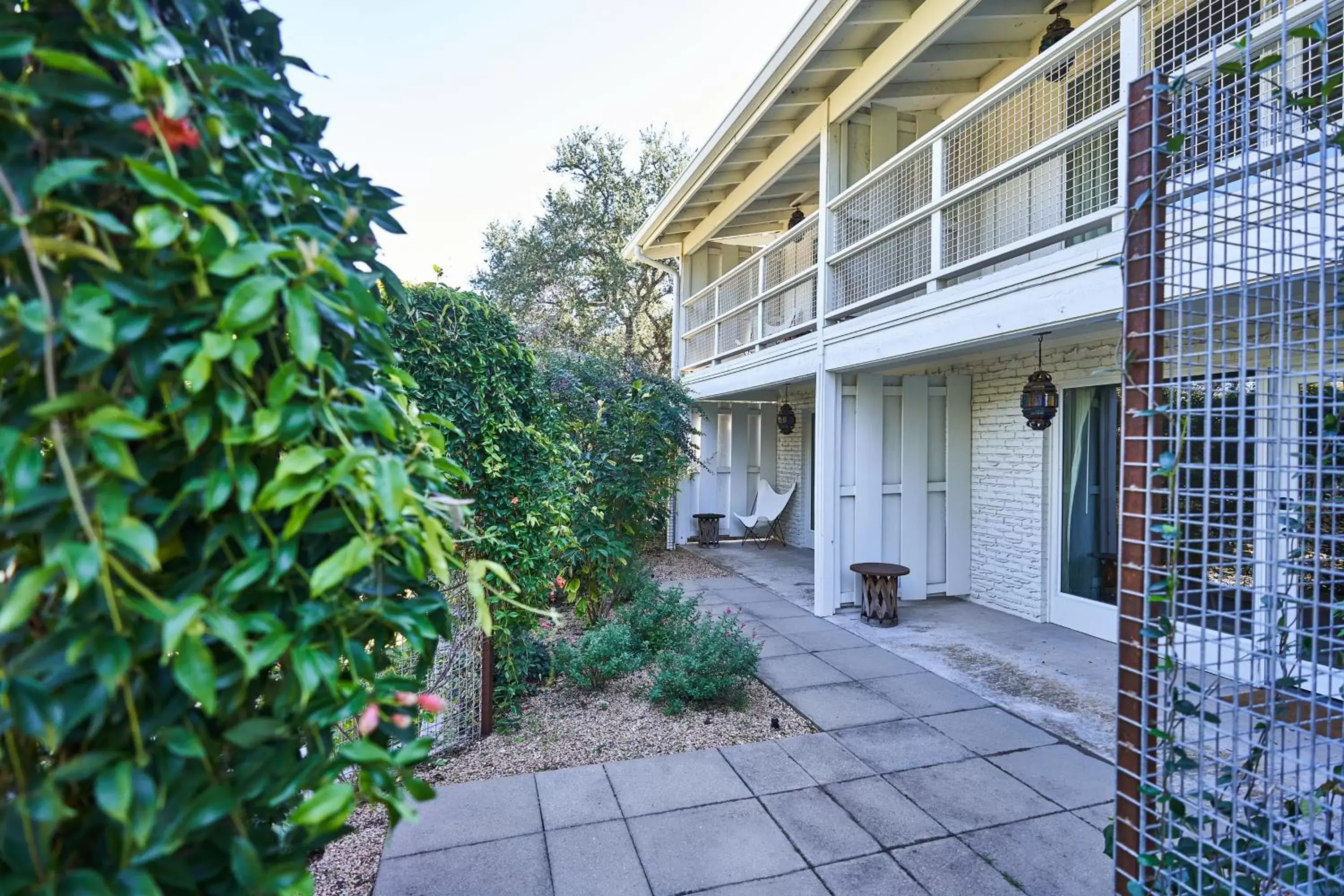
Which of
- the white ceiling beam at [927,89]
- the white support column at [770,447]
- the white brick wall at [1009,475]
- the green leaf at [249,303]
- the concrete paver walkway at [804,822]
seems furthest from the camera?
the white support column at [770,447]

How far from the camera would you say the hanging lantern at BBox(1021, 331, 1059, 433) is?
467cm

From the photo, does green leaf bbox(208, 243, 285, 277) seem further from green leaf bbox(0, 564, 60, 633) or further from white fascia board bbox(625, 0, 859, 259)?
white fascia board bbox(625, 0, 859, 259)

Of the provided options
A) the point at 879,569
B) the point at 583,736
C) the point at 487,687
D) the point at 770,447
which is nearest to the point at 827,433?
the point at 879,569

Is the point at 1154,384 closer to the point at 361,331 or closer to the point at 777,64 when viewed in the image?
the point at 361,331

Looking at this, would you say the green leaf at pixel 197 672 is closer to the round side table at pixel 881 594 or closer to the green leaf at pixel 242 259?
the green leaf at pixel 242 259

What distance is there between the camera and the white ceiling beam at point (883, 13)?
4.85m

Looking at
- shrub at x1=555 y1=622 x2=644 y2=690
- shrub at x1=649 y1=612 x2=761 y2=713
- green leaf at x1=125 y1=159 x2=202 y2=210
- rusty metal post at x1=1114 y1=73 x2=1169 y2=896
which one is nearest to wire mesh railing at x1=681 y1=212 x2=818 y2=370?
shrub at x1=649 y1=612 x2=761 y2=713

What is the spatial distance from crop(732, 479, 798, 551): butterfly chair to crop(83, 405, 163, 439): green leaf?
939 cm

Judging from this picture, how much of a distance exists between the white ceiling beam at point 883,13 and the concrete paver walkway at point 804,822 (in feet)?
15.8

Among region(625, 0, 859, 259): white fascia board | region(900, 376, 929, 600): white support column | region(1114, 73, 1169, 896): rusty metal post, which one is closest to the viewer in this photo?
region(1114, 73, 1169, 896): rusty metal post

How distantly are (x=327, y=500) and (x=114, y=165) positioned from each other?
409 millimetres

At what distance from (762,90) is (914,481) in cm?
386

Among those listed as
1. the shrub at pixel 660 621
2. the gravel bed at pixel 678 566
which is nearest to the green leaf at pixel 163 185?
the shrub at pixel 660 621

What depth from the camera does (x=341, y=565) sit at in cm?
70
